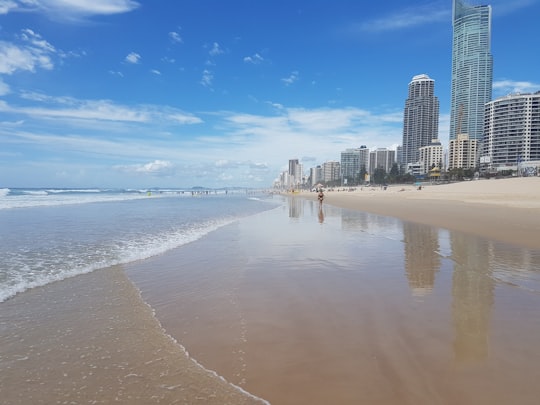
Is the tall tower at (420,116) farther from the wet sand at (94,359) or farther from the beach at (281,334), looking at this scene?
the wet sand at (94,359)

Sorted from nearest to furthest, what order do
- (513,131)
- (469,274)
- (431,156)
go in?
(469,274) < (513,131) < (431,156)

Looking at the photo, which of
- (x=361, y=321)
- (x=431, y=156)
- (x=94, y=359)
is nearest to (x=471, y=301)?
(x=361, y=321)

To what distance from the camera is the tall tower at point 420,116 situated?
18575 cm

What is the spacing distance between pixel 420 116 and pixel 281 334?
211 metres

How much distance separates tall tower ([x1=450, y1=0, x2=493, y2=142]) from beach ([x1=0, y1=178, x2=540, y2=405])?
20611cm

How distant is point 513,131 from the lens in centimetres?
11619

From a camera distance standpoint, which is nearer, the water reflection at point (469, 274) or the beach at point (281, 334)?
the beach at point (281, 334)

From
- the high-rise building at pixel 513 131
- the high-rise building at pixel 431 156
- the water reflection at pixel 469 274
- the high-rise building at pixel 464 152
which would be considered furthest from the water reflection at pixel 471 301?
the high-rise building at pixel 431 156

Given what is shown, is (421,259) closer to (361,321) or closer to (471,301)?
(471,301)

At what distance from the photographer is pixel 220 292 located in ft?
19.5

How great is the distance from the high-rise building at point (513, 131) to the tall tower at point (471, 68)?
59.0 metres

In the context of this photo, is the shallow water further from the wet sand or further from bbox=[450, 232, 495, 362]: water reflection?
the wet sand

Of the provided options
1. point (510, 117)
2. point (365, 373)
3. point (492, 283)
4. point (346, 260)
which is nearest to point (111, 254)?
point (346, 260)

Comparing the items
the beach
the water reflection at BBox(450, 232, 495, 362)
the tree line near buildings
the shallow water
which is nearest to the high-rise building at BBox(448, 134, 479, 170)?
the tree line near buildings
